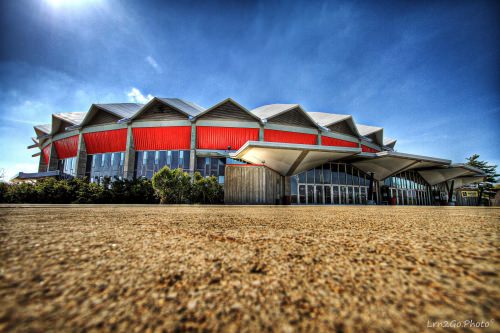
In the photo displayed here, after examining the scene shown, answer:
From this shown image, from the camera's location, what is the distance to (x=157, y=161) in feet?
85.1

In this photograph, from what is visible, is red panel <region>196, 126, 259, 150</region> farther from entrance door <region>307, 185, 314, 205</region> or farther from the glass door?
the glass door

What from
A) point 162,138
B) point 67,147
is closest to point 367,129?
point 162,138

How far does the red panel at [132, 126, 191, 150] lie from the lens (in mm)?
25641

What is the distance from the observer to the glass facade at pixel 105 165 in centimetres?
2675

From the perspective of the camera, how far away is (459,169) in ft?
98.1

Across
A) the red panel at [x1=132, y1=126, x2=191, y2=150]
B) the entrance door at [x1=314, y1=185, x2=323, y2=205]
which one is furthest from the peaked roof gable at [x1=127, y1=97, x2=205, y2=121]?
the entrance door at [x1=314, y1=185, x2=323, y2=205]

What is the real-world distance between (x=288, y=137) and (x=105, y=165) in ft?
81.5

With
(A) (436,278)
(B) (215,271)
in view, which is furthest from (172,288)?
(A) (436,278)

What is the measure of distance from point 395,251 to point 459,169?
4148 centimetres

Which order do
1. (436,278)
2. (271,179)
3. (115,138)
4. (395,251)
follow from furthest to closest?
1. (115,138)
2. (271,179)
3. (395,251)
4. (436,278)

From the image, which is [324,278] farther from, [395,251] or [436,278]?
[395,251]

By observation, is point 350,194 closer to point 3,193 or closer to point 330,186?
point 330,186

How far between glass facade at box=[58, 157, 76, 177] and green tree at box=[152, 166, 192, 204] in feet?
73.4

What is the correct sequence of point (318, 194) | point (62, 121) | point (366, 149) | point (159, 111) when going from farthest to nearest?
point (366, 149), point (62, 121), point (159, 111), point (318, 194)
